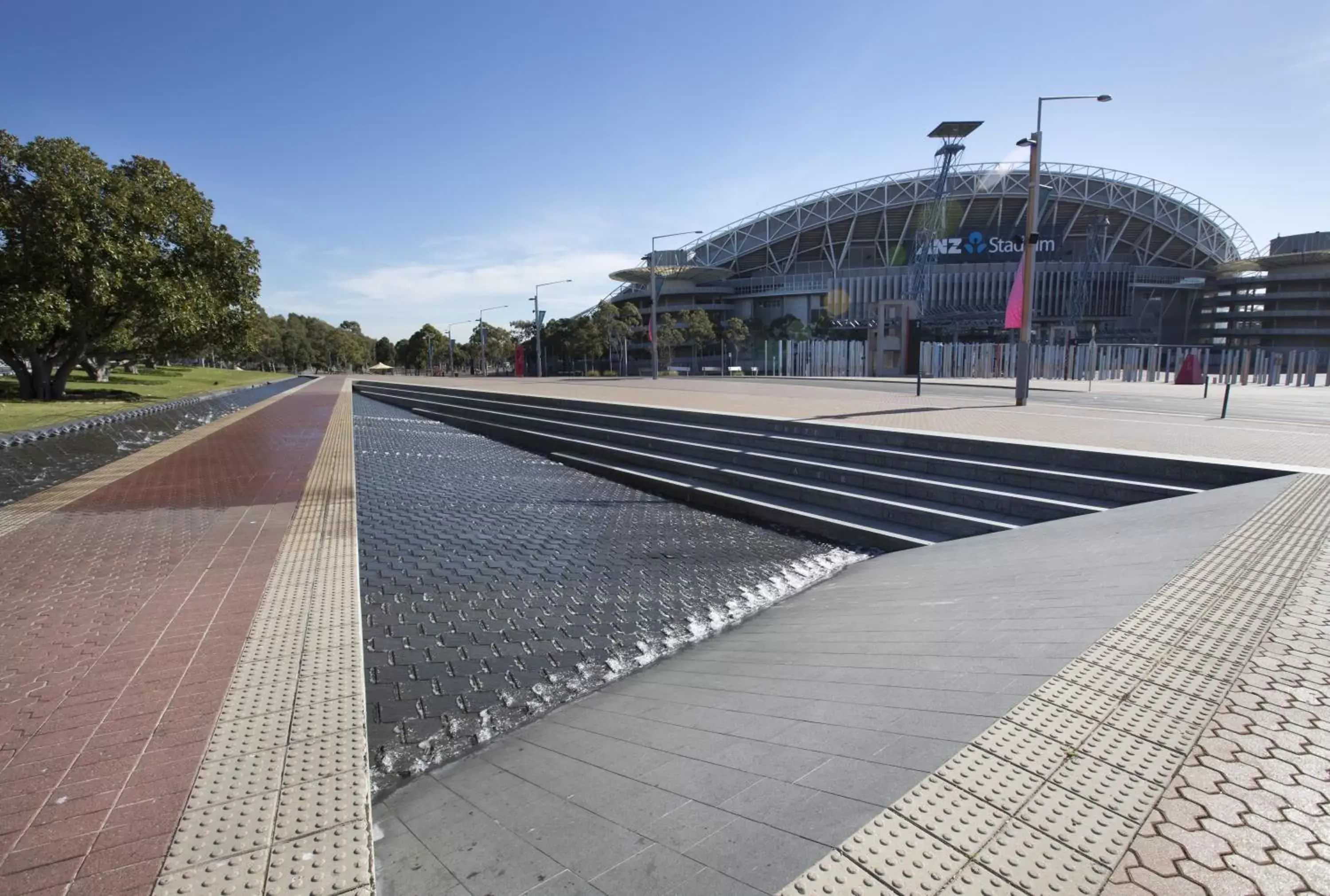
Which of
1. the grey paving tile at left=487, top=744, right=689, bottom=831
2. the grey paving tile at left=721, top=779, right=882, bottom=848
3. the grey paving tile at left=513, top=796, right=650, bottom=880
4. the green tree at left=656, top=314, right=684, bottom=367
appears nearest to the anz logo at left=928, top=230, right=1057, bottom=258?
the green tree at left=656, top=314, right=684, bottom=367

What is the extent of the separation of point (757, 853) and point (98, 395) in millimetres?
32189

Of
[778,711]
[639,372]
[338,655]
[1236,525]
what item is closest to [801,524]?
[1236,525]

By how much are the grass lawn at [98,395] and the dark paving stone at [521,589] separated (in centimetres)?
1337

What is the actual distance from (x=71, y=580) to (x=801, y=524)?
6.77m

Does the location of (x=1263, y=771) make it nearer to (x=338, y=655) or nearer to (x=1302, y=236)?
(x=338, y=655)

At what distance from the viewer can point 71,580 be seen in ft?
16.4

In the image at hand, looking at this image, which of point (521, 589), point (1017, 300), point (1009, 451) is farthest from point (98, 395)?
point (1017, 300)

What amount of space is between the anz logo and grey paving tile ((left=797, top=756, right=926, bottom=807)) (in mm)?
77548

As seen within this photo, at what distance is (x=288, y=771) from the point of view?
2684 millimetres

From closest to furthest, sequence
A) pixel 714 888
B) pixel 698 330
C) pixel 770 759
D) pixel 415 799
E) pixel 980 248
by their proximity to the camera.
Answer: pixel 714 888 → pixel 770 759 → pixel 415 799 → pixel 698 330 → pixel 980 248

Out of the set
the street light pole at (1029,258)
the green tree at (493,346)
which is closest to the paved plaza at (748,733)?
the street light pole at (1029,258)

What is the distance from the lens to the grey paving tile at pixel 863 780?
2.31 metres

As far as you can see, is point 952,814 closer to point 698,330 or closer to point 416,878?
point 416,878

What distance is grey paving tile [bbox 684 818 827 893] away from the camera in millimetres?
2016
